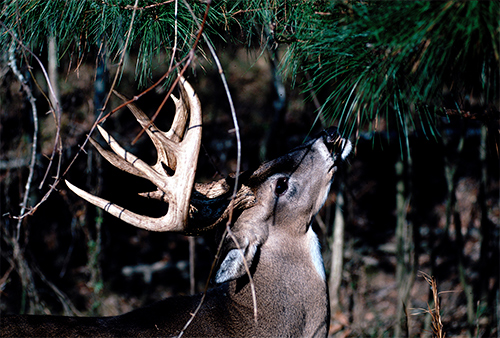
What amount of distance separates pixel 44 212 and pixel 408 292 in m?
5.76

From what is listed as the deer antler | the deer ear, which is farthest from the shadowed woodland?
the deer ear

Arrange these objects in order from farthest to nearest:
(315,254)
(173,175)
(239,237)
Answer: (315,254), (239,237), (173,175)

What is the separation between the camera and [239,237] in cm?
279

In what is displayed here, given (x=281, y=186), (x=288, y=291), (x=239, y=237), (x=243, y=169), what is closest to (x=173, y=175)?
(x=239, y=237)

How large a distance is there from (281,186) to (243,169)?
418 centimetres

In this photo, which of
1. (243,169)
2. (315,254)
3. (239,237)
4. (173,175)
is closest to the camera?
(173,175)

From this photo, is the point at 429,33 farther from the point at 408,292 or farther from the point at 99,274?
the point at 99,274

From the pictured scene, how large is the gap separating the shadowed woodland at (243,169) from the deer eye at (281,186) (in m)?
1.45

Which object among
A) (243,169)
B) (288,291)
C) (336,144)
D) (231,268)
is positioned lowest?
(288,291)

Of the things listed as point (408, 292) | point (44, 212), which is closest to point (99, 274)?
point (44, 212)

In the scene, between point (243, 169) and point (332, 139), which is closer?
point (332, 139)

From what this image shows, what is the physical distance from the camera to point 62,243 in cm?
689

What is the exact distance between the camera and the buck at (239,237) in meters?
2.46

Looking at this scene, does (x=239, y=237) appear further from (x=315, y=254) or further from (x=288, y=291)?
(x=315, y=254)
